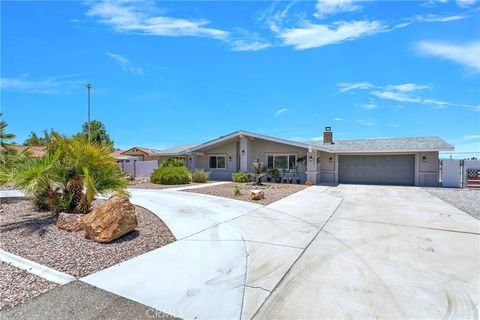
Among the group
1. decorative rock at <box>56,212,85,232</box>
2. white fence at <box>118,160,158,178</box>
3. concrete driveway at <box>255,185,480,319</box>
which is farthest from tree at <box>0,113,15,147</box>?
white fence at <box>118,160,158,178</box>

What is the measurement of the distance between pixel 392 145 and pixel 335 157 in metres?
3.90

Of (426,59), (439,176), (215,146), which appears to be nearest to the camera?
(426,59)

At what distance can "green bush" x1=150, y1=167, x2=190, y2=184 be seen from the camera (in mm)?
16953

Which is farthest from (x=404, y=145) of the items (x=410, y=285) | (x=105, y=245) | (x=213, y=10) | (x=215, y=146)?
(x=105, y=245)

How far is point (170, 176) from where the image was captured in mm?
16891

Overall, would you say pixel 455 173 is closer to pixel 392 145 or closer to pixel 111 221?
pixel 392 145

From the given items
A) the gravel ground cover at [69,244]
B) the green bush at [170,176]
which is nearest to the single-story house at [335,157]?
the green bush at [170,176]

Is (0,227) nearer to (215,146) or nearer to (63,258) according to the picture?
(63,258)

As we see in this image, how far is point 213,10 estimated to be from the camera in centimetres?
863

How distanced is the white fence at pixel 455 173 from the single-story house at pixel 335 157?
515mm

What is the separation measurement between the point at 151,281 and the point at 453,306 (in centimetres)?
368

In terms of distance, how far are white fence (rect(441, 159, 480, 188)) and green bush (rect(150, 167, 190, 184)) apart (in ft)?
56.1

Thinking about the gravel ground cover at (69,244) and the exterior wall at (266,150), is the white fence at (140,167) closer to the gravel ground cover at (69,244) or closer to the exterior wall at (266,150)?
the exterior wall at (266,150)

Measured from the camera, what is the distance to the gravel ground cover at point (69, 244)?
3.97 m
